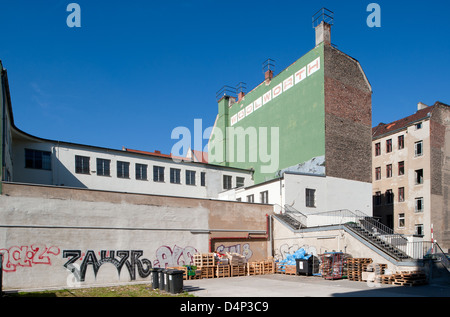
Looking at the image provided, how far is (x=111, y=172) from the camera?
110ft

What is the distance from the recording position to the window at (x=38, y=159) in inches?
1164

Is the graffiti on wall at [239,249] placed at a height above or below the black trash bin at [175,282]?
below

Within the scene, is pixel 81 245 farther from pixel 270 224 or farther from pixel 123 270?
pixel 270 224

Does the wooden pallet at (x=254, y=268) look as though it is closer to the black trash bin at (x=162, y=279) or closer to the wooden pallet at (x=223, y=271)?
the wooden pallet at (x=223, y=271)

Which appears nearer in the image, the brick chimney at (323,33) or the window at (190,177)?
the brick chimney at (323,33)

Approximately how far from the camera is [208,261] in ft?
80.8

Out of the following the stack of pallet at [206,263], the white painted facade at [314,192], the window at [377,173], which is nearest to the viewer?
the stack of pallet at [206,263]

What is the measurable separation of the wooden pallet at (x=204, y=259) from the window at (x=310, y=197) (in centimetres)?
1072

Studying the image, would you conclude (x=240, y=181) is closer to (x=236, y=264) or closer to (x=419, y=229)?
(x=236, y=264)

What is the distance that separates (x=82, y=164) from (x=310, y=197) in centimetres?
1986

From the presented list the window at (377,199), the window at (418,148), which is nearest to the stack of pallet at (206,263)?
the window at (418,148)
